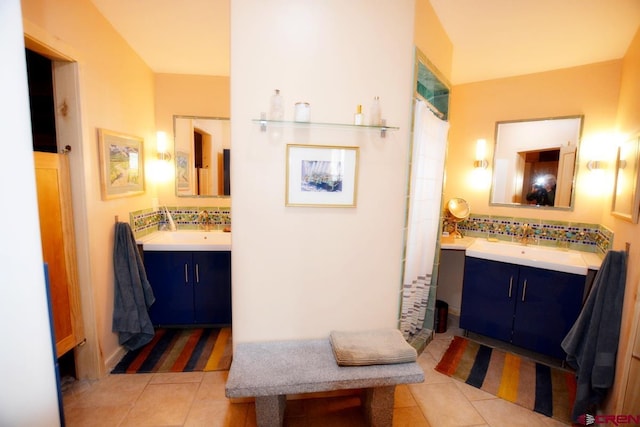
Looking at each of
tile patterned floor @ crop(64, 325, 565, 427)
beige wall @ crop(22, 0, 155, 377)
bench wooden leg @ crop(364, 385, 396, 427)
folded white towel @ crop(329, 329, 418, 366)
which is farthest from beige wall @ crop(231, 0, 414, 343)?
beige wall @ crop(22, 0, 155, 377)

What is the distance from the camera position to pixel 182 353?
8.15 feet

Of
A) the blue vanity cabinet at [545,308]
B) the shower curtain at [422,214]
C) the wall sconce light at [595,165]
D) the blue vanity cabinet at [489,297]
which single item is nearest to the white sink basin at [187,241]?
the shower curtain at [422,214]

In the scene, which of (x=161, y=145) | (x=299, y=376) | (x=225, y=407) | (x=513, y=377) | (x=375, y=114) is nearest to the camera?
(x=299, y=376)

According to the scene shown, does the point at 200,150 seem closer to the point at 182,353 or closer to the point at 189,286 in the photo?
the point at 189,286

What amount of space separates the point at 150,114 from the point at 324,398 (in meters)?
2.94

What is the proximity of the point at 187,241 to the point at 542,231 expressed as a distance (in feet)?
11.3

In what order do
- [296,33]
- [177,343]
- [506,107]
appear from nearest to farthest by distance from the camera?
[296,33] → [177,343] → [506,107]

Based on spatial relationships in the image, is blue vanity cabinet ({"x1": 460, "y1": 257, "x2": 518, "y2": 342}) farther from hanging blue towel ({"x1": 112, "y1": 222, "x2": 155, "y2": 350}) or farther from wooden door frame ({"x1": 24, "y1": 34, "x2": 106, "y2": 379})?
wooden door frame ({"x1": 24, "y1": 34, "x2": 106, "y2": 379})

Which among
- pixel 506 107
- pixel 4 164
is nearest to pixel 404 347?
pixel 4 164

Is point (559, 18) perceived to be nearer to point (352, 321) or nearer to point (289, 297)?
point (352, 321)

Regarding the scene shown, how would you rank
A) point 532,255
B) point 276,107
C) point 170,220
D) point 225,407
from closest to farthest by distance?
point 276,107, point 225,407, point 532,255, point 170,220

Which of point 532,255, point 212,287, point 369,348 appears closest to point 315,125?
point 369,348

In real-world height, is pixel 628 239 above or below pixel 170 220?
above

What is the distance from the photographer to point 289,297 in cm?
182
